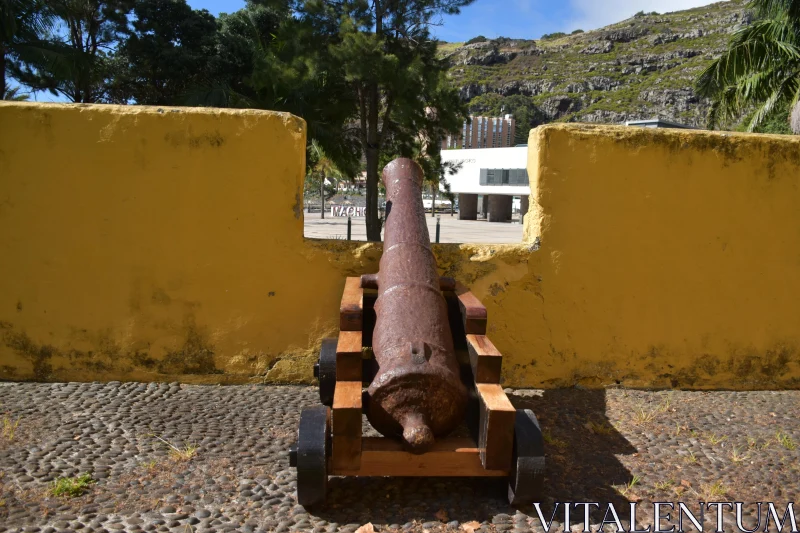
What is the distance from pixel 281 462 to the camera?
3320 millimetres

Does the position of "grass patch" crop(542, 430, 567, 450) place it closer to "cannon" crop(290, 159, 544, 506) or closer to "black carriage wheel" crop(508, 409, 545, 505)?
"cannon" crop(290, 159, 544, 506)

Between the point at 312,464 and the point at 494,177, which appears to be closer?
the point at 312,464

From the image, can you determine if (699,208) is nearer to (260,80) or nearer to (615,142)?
(615,142)

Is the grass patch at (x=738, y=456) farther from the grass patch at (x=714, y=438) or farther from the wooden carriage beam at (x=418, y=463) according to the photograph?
the wooden carriage beam at (x=418, y=463)

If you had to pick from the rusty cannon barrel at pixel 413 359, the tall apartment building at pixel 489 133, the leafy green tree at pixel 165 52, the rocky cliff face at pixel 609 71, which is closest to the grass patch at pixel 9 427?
the rusty cannon barrel at pixel 413 359

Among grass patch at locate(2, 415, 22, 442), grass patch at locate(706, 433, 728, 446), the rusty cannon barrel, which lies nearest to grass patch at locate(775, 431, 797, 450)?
grass patch at locate(706, 433, 728, 446)

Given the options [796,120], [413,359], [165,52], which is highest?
[165,52]

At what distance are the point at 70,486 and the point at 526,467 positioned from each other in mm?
2157

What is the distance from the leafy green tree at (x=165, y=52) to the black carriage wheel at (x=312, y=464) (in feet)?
51.3

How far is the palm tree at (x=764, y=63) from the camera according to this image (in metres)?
12.4

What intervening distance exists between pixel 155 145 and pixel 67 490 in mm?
2500

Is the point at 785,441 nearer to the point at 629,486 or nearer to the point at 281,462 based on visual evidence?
the point at 629,486

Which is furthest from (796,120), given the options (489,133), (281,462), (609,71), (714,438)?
(609,71)

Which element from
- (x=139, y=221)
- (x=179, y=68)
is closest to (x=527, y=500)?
(x=139, y=221)
